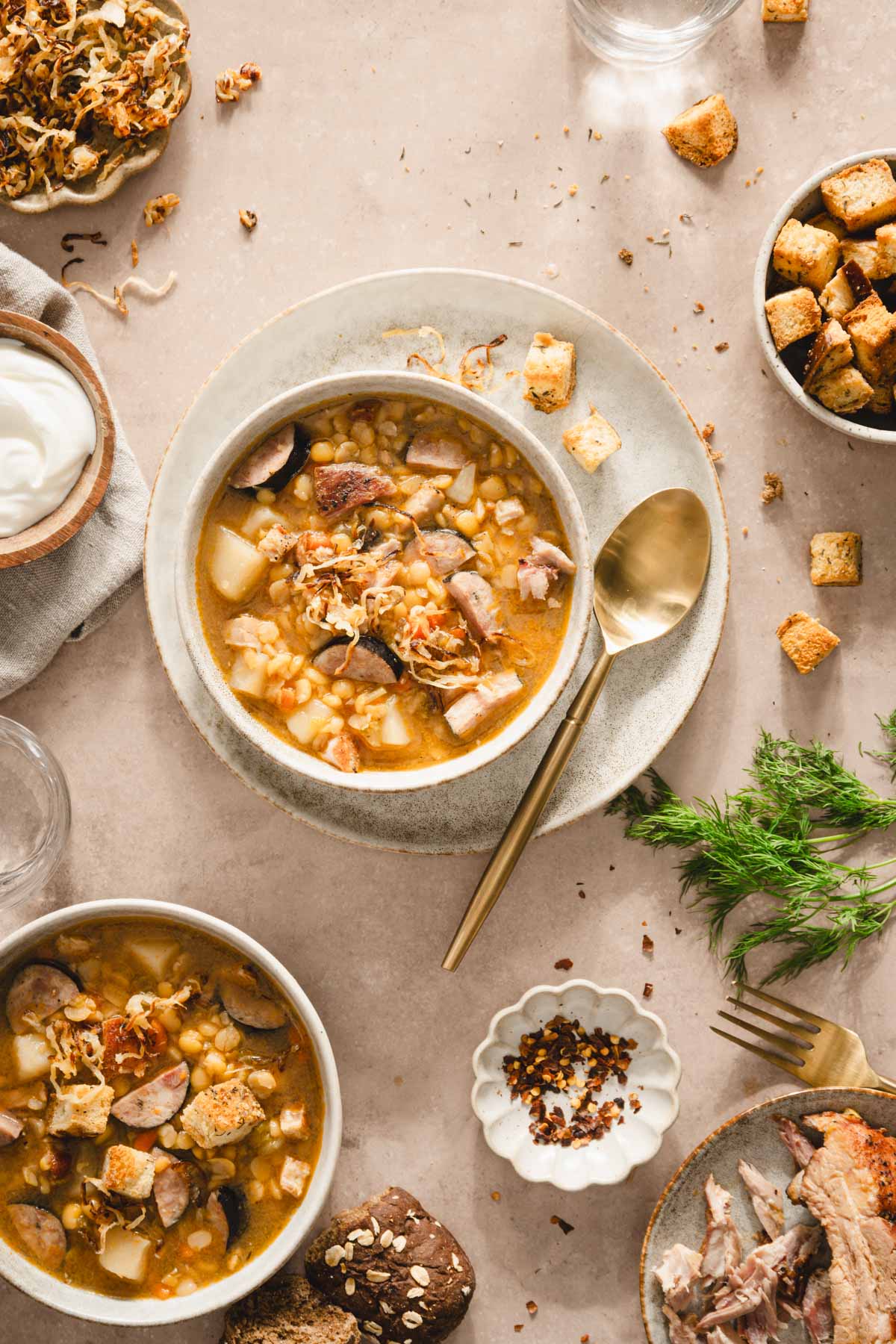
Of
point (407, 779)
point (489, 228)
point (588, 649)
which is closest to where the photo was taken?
point (407, 779)

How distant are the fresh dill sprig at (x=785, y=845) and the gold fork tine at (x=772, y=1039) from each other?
189 mm

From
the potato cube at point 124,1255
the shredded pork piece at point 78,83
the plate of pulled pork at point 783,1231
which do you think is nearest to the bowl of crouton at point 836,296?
the shredded pork piece at point 78,83

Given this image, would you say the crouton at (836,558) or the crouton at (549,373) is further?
the crouton at (836,558)

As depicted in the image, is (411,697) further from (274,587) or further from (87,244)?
(87,244)

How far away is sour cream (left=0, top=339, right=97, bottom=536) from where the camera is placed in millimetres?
3039

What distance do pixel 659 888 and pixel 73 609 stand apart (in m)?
2.31

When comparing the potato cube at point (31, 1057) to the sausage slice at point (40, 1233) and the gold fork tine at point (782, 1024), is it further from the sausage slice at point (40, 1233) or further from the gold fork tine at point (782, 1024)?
the gold fork tine at point (782, 1024)

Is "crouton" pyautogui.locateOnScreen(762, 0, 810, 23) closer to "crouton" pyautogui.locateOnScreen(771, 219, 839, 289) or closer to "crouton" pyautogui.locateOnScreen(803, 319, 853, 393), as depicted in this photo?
"crouton" pyautogui.locateOnScreen(771, 219, 839, 289)

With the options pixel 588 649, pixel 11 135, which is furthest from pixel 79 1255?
pixel 11 135

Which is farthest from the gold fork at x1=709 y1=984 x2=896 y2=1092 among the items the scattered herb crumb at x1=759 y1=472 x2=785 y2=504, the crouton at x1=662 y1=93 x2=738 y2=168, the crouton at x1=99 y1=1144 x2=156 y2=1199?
the crouton at x1=662 y1=93 x2=738 y2=168

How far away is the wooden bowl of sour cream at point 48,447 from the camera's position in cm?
304

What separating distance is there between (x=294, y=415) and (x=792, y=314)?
5.51 ft

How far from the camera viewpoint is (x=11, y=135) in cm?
330

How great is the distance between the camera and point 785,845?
135 inches
